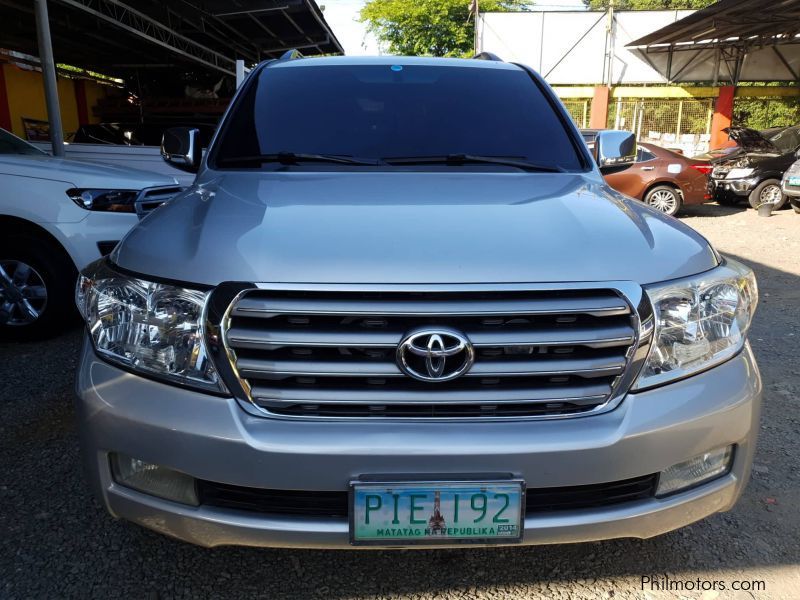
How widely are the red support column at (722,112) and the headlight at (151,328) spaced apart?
24.6 meters

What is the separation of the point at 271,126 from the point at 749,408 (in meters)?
2.08

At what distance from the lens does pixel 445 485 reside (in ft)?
4.96

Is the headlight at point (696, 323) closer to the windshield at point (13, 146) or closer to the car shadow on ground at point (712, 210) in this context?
the windshield at point (13, 146)

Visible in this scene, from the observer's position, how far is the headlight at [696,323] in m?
1.63

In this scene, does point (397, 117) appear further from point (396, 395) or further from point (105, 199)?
point (105, 199)

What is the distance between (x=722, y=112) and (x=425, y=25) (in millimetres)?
15489

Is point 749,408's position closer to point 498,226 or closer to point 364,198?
point 498,226

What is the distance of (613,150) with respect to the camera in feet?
9.73

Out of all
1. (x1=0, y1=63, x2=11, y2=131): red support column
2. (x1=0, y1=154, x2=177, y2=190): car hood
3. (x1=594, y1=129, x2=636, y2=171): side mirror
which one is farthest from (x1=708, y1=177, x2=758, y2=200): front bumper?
(x1=0, y1=63, x2=11, y2=131): red support column

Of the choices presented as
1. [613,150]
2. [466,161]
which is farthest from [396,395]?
[613,150]

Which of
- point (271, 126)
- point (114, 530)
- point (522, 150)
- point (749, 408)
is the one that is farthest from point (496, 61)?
point (114, 530)

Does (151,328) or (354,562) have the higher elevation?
(151,328)

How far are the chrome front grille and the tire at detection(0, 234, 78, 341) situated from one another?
10.6 ft

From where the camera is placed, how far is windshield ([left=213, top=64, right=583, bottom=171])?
8.59 feet
